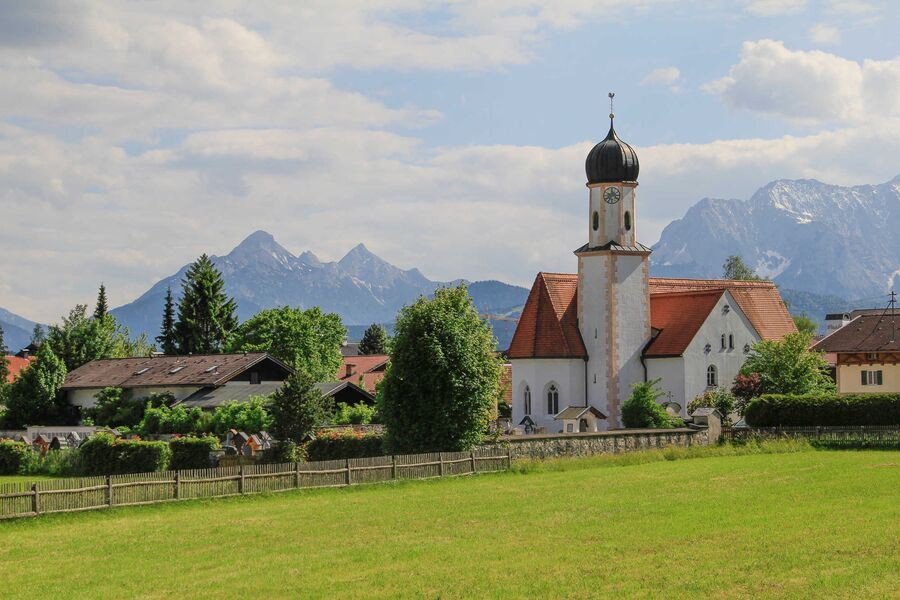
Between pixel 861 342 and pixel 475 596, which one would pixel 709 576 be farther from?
pixel 861 342

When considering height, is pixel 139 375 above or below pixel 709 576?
above

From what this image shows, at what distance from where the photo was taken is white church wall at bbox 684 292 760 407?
7306 cm

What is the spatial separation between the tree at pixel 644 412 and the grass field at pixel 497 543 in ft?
84.2

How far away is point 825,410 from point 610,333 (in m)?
17.9

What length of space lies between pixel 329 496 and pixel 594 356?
3668cm

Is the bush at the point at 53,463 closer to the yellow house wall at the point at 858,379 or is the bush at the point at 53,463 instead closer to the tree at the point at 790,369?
the tree at the point at 790,369

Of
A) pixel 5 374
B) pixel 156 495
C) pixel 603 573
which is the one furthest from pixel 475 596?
pixel 5 374

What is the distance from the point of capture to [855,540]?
957 inches

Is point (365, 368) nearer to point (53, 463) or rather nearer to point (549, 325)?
point (549, 325)

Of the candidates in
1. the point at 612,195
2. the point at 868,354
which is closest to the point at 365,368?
the point at 612,195

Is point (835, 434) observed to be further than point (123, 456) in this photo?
Yes

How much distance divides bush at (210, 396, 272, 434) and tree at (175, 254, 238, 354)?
4371cm

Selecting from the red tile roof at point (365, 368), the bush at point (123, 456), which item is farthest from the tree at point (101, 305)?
the bush at point (123, 456)

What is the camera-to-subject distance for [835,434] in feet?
177
